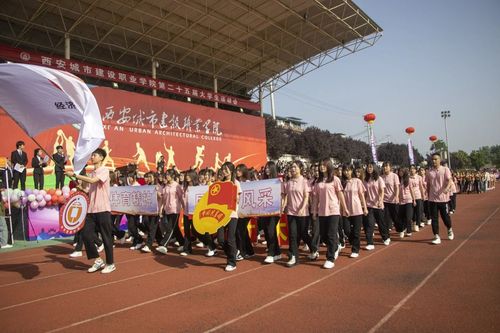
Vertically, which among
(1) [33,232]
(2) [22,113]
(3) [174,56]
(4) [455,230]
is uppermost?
(3) [174,56]

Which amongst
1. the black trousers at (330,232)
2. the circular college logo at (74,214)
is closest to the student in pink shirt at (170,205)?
the circular college logo at (74,214)

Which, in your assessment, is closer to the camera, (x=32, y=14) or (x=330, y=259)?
(x=330, y=259)

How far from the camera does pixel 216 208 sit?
18.2 ft

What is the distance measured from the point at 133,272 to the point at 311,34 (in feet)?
67.2

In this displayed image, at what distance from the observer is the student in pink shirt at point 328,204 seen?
5.38 metres

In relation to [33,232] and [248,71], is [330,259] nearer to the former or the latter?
[33,232]

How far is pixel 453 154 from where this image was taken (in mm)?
65312

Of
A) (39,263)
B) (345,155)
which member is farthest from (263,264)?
(345,155)

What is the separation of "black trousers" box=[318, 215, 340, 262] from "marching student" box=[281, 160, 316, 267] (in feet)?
1.01

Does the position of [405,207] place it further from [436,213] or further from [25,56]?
[25,56]

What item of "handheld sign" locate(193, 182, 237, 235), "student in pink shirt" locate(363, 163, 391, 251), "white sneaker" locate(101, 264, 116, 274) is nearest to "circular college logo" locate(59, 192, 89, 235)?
"white sneaker" locate(101, 264, 116, 274)

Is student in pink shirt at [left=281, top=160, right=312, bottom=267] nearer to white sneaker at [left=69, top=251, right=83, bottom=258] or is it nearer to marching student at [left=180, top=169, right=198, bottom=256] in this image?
marching student at [left=180, top=169, right=198, bottom=256]

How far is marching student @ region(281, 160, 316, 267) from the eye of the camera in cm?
550

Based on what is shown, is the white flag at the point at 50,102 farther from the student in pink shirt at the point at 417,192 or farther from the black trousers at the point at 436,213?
the student in pink shirt at the point at 417,192
